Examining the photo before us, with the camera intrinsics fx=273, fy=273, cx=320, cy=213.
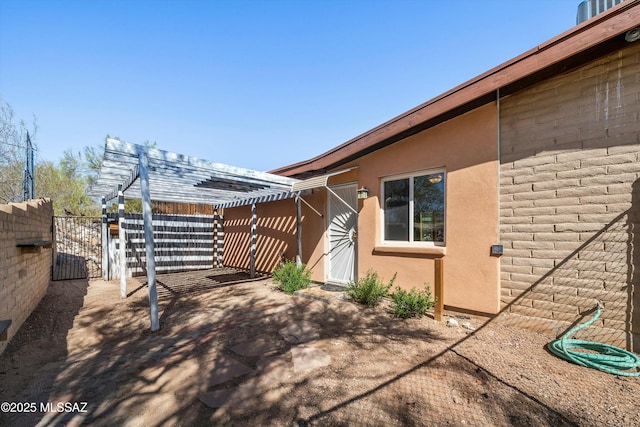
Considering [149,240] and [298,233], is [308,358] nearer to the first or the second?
[149,240]

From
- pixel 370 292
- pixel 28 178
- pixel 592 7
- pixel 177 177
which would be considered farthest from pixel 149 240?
pixel 592 7

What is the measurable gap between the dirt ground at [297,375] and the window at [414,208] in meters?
1.71

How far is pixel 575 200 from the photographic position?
3934mm

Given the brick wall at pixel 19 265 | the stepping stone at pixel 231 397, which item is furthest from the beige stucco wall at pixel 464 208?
the brick wall at pixel 19 265

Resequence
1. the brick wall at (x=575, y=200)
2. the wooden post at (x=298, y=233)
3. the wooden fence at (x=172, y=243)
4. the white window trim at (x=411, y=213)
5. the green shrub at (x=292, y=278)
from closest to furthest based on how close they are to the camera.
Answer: the brick wall at (x=575, y=200) < the white window trim at (x=411, y=213) < the green shrub at (x=292, y=278) < the wooden post at (x=298, y=233) < the wooden fence at (x=172, y=243)

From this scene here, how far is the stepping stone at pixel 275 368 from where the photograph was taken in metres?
3.16

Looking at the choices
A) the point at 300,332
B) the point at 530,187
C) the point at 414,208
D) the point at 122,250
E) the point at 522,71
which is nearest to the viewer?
the point at 522,71

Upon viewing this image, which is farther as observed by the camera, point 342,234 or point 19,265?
point 342,234

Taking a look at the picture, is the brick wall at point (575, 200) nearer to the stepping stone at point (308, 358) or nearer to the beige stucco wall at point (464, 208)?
the beige stucco wall at point (464, 208)

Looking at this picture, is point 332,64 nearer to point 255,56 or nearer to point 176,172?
point 255,56

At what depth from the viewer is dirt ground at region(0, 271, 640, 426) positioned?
2.50 metres

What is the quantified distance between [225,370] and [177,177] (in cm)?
475

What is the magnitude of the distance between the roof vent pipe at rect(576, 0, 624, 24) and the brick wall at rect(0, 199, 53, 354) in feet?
33.5

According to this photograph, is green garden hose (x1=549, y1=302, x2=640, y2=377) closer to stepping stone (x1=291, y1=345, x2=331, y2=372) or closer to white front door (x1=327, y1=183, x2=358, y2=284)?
stepping stone (x1=291, y1=345, x2=331, y2=372)
